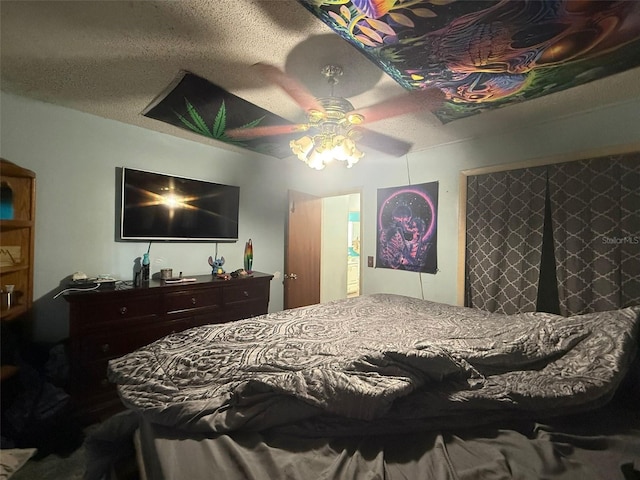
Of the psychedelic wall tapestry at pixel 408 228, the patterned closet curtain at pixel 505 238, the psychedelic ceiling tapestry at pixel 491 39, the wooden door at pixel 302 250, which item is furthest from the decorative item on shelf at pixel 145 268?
the patterned closet curtain at pixel 505 238

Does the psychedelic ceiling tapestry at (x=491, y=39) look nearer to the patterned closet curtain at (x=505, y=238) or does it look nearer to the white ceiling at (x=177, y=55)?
the white ceiling at (x=177, y=55)

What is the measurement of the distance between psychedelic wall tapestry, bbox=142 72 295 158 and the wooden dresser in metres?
1.41

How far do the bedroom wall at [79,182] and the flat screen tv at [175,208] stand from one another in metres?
0.11

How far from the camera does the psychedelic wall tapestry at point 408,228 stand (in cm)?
294

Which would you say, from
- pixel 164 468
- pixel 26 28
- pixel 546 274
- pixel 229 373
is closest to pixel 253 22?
pixel 26 28

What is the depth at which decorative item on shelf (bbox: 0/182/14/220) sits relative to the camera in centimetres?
183

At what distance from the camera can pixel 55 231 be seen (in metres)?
2.20

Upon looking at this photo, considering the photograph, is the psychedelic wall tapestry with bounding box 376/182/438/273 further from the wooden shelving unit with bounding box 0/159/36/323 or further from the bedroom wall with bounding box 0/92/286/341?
the wooden shelving unit with bounding box 0/159/36/323

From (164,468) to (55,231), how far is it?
2383mm

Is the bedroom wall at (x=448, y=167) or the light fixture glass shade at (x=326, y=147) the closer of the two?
the light fixture glass shade at (x=326, y=147)

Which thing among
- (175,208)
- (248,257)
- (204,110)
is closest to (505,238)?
(248,257)

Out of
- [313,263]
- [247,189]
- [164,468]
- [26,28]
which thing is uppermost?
[26,28]

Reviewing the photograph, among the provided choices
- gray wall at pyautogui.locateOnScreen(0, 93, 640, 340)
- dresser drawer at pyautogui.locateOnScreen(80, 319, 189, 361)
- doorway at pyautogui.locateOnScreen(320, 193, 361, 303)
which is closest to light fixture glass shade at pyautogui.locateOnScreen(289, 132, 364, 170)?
gray wall at pyautogui.locateOnScreen(0, 93, 640, 340)

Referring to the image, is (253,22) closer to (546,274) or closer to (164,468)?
(164,468)
